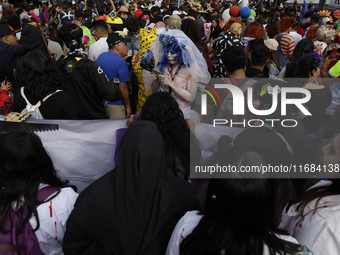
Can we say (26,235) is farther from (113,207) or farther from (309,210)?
(309,210)

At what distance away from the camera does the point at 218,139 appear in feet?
8.65

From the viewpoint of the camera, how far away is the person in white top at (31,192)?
5.28 feet

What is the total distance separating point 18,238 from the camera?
1.59 m

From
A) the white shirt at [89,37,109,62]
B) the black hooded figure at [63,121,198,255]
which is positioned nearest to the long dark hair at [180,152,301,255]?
Result: the black hooded figure at [63,121,198,255]

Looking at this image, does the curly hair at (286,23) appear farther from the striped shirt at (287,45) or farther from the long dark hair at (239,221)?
the long dark hair at (239,221)

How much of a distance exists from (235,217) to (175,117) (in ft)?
3.39

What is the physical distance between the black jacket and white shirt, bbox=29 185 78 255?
1558 millimetres

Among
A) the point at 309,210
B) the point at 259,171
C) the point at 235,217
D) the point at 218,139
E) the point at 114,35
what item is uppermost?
the point at 114,35

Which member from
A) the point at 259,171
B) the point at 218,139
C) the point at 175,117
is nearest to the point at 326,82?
the point at 218,139

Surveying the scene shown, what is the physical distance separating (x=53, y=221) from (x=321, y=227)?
149 cm

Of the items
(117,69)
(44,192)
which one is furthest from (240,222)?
(117,69)

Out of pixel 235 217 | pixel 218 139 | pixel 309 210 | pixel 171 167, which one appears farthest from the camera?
pixel 218 139

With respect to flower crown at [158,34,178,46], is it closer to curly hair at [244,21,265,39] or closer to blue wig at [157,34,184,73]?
blue wig at [157,34,184,73]

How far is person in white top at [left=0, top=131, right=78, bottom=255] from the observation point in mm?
1608
